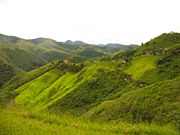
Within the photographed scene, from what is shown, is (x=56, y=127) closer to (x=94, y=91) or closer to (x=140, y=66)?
(x=140, y=66)

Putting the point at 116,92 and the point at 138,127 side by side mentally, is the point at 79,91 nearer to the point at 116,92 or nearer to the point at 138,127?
the point at 116,92

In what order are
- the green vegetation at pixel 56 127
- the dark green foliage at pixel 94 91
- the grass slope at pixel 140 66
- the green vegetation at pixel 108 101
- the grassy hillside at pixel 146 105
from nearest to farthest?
the green vegetation at pixel 56 127
the green vegetation at pixel 108 101
the grassy hillside at pixel 146 105
the grass slope at pixel 140 66
the dark green foliage at pixel 94 91

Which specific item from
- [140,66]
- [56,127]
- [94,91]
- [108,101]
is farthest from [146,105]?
[94,91]

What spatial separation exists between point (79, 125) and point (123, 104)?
2015 inches

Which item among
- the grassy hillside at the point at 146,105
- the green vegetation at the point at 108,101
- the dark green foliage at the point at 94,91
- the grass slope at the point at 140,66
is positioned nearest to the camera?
the green vegetation at the point at 108,101

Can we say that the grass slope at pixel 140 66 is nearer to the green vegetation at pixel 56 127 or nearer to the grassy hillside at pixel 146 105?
the grassy hillside at pixel 146 105

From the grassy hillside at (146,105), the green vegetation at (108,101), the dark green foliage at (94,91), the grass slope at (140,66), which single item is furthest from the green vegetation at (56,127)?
the dark green foliage at (94,91)

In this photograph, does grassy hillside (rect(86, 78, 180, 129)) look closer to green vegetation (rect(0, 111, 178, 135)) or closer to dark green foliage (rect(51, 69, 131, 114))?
green vegetation (rect(0, 111, 178, 135))

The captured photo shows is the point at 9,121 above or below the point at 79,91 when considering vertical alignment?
above

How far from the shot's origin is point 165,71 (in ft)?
381

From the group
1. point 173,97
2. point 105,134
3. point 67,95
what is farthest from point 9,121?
point 67,95

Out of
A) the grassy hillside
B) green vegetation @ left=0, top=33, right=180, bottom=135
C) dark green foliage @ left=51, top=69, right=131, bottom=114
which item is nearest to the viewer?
green vegetation @ left=0, top=33, right=180, bottom=135

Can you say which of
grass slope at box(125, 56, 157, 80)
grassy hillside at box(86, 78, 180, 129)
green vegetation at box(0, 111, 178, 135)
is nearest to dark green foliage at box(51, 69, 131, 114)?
grass slope at box(125, 56, 157, 80)

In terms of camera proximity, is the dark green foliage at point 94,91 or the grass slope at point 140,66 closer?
the grass slope at point 140,66
